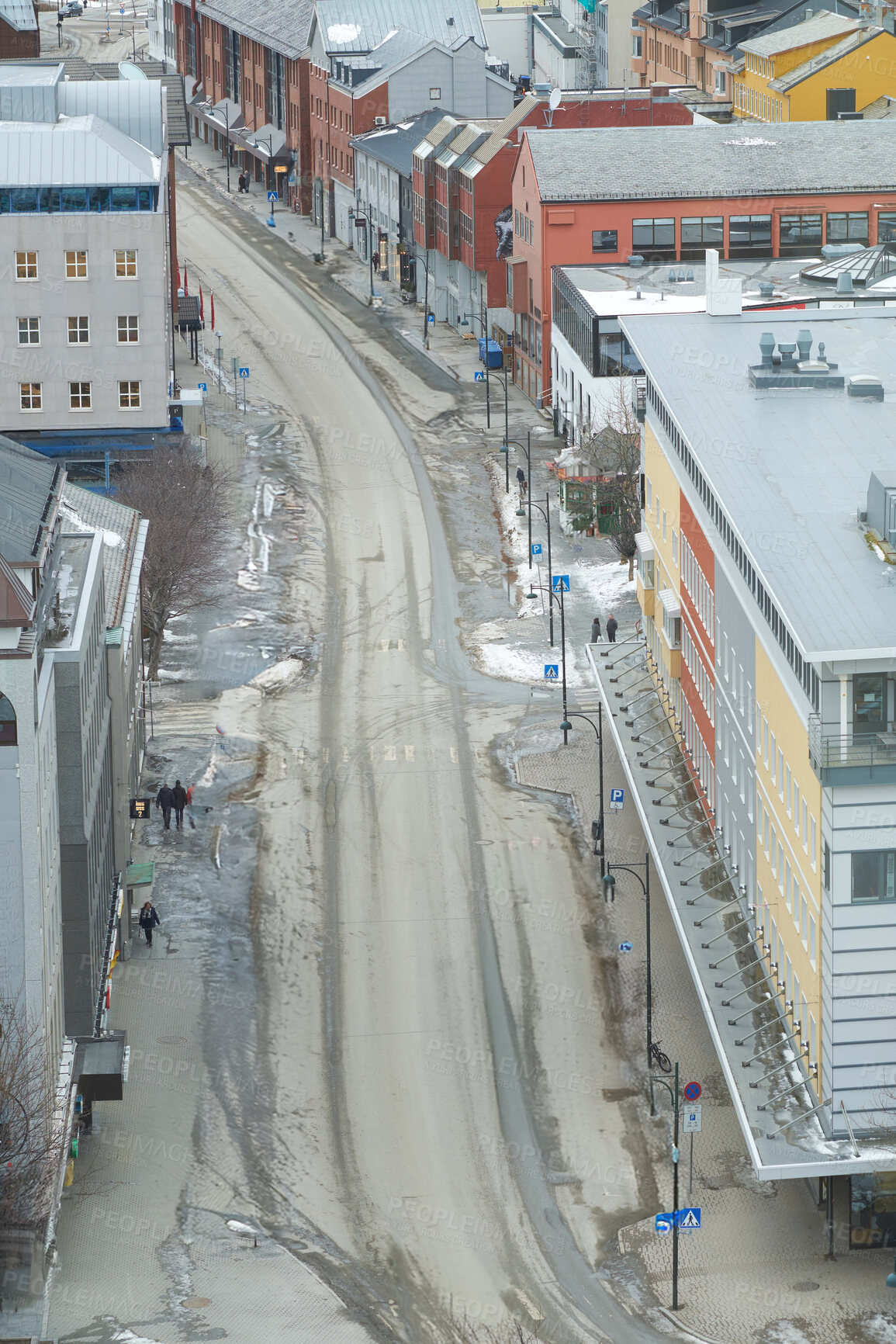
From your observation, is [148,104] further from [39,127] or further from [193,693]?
[193,693]

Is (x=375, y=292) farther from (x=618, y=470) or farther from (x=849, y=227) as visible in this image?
(x=618, y=470)

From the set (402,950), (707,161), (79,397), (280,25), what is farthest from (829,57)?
(402,950)

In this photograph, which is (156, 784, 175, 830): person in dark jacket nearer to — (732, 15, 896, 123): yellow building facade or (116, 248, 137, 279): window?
(116, 248, 137, 279): window

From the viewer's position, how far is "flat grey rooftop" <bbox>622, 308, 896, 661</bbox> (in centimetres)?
5303

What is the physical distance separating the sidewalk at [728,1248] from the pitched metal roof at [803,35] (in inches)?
4261

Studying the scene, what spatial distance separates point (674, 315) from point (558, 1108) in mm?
Result: 32923

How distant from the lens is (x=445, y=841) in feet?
249

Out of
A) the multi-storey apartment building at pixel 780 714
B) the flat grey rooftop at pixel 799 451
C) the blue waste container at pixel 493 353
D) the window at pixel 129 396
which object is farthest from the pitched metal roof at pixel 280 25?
the multi-storey apartment building at pixel 780 714

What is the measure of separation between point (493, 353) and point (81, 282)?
35.8m

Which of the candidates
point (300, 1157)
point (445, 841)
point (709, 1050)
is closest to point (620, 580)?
Answer: point (445, 841)

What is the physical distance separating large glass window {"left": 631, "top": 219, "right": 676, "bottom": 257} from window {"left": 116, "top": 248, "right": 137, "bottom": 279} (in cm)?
3025

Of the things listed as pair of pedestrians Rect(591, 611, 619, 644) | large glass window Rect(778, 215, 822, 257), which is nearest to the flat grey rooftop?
pair of pedestrians Rect(591, 611, 619, 644)

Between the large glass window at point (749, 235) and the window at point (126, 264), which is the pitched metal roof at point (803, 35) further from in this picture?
the window at point (126, 264)

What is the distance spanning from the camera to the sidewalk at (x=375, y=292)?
131m
